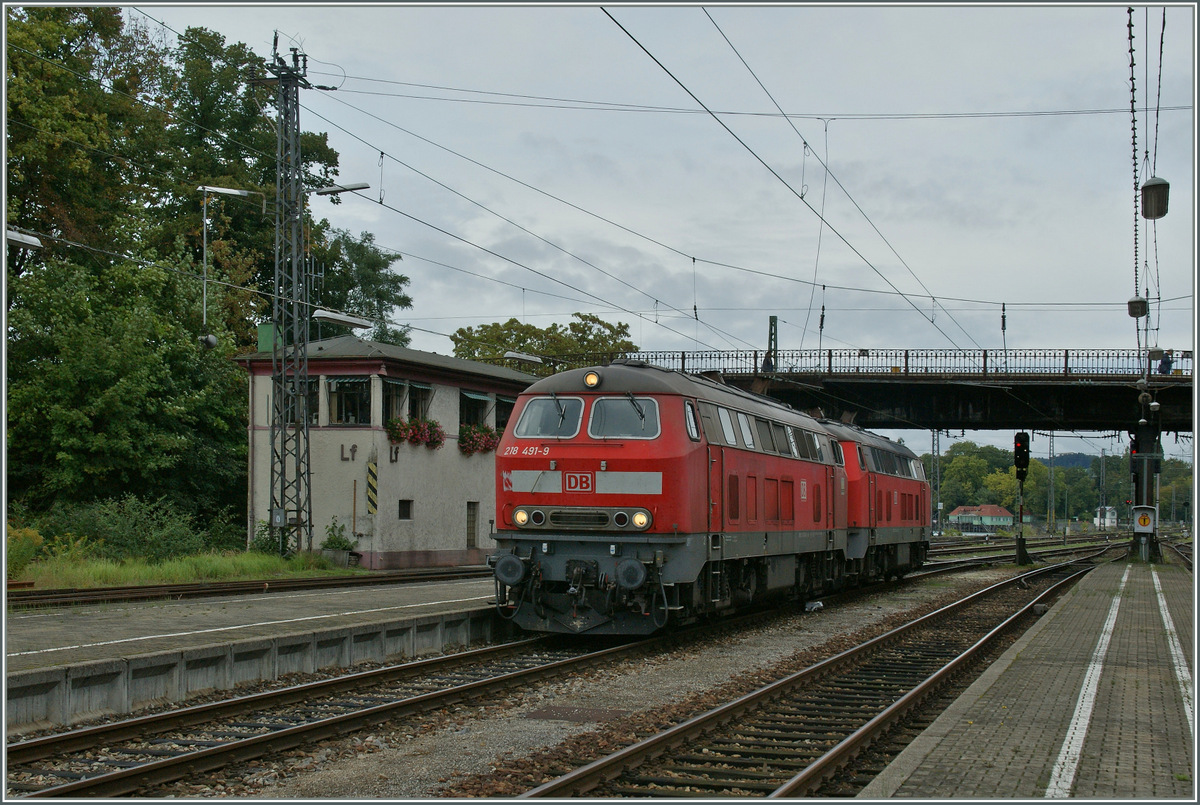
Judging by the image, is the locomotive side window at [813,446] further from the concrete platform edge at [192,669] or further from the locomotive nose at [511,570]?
the concrete platform edge at [192,669]

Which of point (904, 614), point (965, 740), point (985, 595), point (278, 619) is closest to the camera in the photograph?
point (965, 740)

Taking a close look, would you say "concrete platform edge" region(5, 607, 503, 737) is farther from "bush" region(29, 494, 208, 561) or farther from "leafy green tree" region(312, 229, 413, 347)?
"leafy green tree" region(312, 229, 413, 347)

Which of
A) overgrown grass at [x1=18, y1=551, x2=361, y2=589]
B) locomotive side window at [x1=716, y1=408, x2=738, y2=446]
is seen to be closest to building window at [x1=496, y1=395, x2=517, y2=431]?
overgrown grass at [x1=18, y1=551, x2=361, y2=589]

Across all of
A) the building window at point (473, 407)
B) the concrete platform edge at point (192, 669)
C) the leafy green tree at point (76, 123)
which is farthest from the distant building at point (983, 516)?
the concrete platform edge at point (192, 669)

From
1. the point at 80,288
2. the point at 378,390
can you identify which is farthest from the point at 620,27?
the point at 80,288

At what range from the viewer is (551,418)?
14.5m

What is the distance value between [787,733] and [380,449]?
22983 mm

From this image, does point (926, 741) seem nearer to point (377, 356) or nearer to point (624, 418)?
point (624, 418)

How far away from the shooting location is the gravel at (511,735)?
736cm

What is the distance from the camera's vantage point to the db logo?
1384 centimetres

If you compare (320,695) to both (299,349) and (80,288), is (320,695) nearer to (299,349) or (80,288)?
(299,349)

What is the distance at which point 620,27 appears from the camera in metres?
12.5

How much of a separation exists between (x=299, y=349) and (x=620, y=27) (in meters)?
17.7

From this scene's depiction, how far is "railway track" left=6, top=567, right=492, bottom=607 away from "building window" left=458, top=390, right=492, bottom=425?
9252 mm
